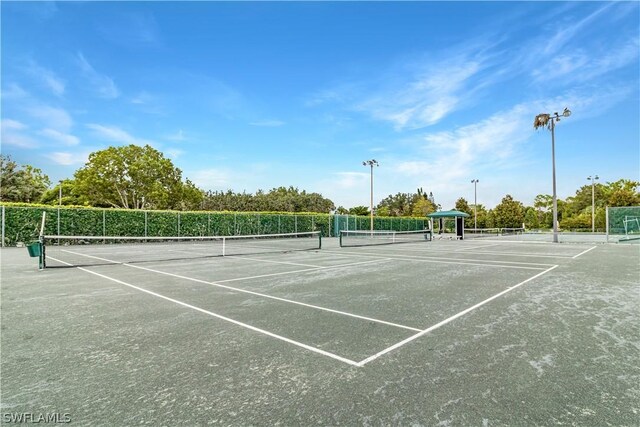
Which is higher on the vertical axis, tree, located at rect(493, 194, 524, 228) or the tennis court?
tree, located at rect(493, 194, 524, 228)

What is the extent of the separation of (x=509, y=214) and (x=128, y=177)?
63.1 metres

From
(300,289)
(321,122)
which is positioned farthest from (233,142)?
(300,289)

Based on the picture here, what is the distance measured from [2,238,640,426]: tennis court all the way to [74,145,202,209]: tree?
39758mm

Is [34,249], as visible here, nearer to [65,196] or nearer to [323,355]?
[323,355]

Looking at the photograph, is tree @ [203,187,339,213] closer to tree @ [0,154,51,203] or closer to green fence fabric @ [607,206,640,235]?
tree @ [0,154,51,203]

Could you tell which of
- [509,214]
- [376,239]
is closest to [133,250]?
[376,239]

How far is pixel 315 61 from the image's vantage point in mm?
20641

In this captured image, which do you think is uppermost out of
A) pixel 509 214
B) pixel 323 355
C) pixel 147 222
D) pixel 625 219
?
pixel 509 214

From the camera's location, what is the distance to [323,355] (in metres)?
3.45

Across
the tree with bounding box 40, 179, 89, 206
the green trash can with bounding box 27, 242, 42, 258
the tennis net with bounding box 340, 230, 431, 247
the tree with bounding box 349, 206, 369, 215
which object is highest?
the tree with bounding box 40, 179, 89, 206

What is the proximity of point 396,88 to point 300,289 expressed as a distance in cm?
1887

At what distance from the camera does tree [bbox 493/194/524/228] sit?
57344mm

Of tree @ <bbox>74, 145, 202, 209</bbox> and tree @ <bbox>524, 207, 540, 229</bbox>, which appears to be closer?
tree @ <bbox>74, 145, 202, 209</bbox>

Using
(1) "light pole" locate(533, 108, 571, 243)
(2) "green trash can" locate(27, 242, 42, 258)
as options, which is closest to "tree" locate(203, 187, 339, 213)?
(1) "light pole" locate(533, 108, 571, 243)
